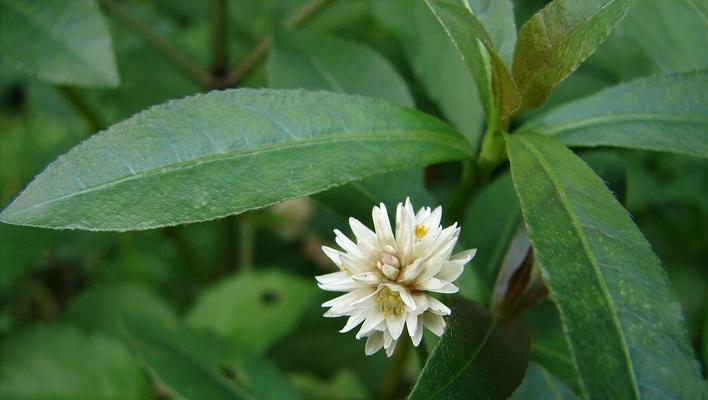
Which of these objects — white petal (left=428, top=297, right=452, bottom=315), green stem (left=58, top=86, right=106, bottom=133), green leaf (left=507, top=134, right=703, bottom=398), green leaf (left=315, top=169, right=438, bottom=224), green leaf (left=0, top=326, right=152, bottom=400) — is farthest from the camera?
green stem (left=58, top=86, right=106, bottom=133)

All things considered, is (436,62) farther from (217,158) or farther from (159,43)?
(217,158)

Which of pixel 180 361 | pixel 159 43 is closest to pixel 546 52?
pixel 180 361

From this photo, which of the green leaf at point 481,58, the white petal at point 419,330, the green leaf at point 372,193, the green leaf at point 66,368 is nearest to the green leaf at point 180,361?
the green leaf at point 66,368

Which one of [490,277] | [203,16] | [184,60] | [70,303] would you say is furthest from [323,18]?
[490,277]

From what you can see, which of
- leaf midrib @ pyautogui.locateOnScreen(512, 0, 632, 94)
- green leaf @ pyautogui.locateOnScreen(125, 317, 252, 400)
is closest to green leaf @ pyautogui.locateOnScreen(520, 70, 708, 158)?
leaf midrib @ pyautogui.locateOnScreen(512, 0, 632, 94)

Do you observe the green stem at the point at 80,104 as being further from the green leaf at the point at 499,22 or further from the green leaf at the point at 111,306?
the green leaf at the point at 499,22

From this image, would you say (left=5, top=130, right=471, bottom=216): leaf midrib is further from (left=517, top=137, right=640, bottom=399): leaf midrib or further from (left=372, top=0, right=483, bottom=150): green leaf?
(left=372, top=0, right=483, bottom=150): green leaf

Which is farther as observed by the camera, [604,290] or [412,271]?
[412,271]
